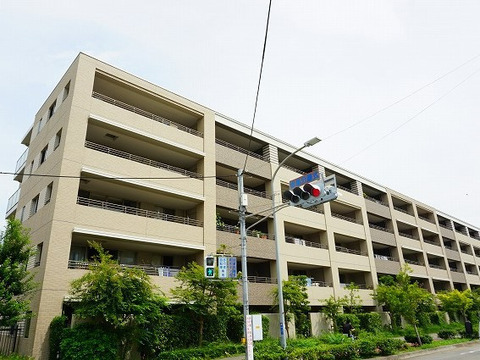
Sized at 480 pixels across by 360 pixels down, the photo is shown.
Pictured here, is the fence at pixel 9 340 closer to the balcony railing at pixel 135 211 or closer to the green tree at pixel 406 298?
the balcony railing at pixel 135 211

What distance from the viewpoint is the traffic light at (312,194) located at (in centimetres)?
1088

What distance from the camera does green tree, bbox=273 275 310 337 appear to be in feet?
80.0

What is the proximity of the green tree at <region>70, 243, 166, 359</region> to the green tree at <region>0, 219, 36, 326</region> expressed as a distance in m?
2.03

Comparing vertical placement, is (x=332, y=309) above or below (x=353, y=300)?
below

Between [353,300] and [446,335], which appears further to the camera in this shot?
[353,300]

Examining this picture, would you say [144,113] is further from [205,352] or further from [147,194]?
[205,352]

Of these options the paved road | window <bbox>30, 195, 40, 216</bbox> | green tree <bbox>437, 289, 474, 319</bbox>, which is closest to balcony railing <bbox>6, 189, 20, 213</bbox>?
window <bbox>30, 195, 40, 216</bbox>

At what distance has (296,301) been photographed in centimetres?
2434

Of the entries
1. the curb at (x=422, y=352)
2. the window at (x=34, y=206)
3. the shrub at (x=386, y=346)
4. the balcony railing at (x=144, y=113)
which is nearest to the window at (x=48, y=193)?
the window at (x=34, y=206)

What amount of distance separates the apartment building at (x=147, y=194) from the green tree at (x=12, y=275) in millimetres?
1608

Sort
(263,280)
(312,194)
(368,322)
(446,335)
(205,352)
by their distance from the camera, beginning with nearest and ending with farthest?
(312,194) → (205,352) → (263,280) → (446,335) → (368,322)

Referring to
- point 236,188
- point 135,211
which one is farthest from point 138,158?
point 236,188

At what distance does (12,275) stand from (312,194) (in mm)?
12856

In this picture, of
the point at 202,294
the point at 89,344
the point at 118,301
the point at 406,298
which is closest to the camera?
the point at 89,344
